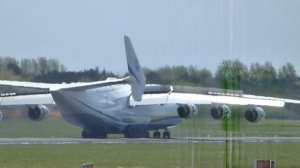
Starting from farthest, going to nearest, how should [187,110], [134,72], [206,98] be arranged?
[134,72] < [187,110] < [206,98]

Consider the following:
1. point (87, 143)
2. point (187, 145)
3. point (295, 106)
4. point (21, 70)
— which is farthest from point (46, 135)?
point (295, 106)

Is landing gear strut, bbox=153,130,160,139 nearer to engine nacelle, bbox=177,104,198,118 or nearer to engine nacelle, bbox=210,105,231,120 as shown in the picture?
engine nacelle, bbox=177,104,198,118

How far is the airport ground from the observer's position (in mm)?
37031

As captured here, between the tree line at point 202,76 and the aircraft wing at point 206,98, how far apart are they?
588 mm

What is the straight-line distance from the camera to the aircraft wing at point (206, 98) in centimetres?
4378

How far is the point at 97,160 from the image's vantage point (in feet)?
131

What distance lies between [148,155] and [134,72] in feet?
62.9

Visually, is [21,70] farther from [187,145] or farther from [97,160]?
[97,160]

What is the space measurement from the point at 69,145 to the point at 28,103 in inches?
484

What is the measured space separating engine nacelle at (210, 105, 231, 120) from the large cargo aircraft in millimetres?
1829

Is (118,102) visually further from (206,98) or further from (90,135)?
(206,98)

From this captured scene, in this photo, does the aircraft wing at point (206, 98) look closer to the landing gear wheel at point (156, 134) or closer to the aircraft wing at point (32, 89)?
the landing gear wheel at point (156, 134)

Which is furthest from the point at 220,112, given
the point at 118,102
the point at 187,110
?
the point at 118,102

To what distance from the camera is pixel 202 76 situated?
148 feet
